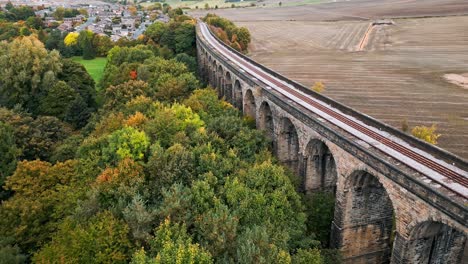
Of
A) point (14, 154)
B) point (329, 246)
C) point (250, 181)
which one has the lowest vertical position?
point (329, 246)

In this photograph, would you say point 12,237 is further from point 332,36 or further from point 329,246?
point 332,36

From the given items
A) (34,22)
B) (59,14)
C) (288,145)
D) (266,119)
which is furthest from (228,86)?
(59,14)

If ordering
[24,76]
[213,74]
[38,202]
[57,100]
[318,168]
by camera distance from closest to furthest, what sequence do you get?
[38,202]
[318,168]
[57,100]
[24,76]
[213,74]

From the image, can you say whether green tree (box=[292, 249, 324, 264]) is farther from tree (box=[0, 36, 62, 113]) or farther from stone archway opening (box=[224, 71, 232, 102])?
tree (box=[0, 36, 62, 113])

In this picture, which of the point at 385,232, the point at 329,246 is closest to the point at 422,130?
the point at 385,232

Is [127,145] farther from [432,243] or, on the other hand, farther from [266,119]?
[432,243]

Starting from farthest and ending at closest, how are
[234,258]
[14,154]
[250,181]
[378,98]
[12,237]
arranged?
[378,98] → [14,154] → [12,237] → [250,181] → [234,258]
